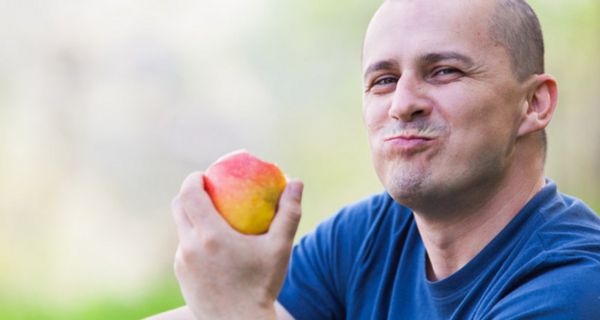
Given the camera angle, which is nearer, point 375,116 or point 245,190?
point 245,190

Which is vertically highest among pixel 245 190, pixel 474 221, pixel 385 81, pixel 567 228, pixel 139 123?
pixel 139 123

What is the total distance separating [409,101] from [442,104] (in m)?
0.06

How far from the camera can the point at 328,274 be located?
2066 millimetres

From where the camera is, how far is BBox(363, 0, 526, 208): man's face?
5.50 feet

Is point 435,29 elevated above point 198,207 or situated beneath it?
elevated above

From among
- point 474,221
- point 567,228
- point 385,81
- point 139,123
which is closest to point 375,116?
point 385,81

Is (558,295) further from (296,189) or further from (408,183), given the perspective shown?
(296,189)

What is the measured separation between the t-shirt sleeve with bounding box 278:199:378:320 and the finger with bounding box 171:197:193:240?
1.87 feet

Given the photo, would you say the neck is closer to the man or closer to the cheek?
the man

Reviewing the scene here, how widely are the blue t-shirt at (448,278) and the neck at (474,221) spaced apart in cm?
4

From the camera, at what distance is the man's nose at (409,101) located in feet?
5.53

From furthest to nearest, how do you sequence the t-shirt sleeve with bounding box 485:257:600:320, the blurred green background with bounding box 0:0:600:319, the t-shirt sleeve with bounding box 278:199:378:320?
the blurred green background with bounding box 0:0:600:319 → the t-shirt sleeve with bounding box 278:199:378:320 → the t-shirt sleeve with bounding box 485:257:600:320

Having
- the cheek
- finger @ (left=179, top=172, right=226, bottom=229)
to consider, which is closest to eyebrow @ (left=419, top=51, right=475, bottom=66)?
the cheek

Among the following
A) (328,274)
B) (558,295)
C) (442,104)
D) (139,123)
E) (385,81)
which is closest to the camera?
(558,295)
